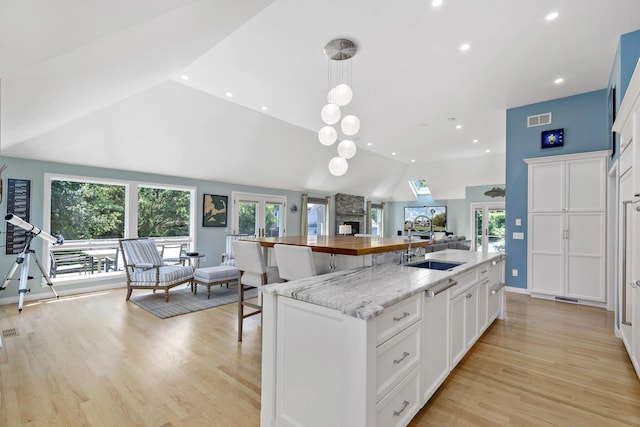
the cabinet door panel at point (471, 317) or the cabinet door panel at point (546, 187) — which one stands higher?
the cabinet door panel at point (546, 187)

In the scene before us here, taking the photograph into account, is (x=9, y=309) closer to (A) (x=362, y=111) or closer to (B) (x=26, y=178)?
(B) (x=26, y=178)

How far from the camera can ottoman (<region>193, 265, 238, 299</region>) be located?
4695 millimetres

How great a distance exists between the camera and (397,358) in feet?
4.94

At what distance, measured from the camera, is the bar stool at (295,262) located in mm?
2311

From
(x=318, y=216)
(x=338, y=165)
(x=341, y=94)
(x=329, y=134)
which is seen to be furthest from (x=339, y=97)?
(x=318, y=216)

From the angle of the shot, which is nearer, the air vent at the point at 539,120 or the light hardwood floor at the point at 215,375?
the light hardwood floor at the point at 215,375

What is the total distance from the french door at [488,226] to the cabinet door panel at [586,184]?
5148 millimetres

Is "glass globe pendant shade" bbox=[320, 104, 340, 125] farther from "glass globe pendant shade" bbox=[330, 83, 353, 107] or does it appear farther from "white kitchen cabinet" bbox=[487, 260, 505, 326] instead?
"white kitchen cabinet" bbox=[487, 260, 505, 326]

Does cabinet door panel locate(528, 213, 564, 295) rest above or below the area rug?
above

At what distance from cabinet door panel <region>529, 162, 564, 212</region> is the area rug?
16.1ft

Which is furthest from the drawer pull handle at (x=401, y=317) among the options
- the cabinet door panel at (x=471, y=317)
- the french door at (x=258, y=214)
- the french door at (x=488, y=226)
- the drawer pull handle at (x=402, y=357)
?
the french door at (x=488, y=226)

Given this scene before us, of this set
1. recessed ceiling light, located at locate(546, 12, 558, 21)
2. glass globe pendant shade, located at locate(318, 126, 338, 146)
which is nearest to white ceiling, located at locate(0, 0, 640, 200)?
recessed ceiling light, located at locate(546, 12, 558, 21)

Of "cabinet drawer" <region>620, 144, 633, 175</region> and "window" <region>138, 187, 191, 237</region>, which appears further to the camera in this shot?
"window" <region>138, 187, 191, 237</region>

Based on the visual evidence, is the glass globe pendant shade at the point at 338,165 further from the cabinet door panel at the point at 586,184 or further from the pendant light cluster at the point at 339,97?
the cabinet door panel at the point at 586,184
